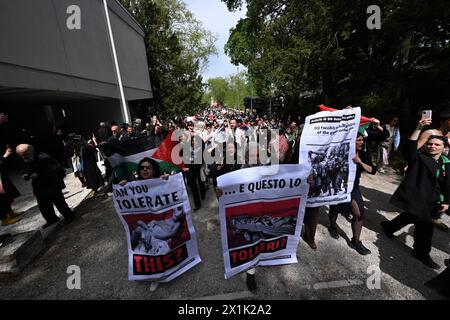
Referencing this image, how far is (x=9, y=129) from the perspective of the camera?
44.9 ft

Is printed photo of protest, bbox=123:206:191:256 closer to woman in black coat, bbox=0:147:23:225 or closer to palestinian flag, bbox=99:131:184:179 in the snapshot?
palestinian flag, bbox=99:131:184:179

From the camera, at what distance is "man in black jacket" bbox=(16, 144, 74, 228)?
4.20 m

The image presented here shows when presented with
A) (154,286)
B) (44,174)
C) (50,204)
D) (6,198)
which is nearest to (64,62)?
(6,198)

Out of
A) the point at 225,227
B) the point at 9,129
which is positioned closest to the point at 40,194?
the point at 225,227

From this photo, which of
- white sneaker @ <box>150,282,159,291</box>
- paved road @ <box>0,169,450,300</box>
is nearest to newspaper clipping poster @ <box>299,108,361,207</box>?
paved road @ <box>0,169,450,300</box>

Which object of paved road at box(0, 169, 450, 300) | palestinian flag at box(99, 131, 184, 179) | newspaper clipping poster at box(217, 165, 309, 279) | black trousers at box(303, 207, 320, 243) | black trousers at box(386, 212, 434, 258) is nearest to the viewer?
newspaper clipping poster at box(217, 165, 309, 279)

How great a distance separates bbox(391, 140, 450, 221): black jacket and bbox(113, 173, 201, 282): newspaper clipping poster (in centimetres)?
326

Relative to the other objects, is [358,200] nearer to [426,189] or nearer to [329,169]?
[329,169]

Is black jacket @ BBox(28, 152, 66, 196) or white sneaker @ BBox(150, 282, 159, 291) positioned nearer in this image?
white sneaker @ BBox(150, 282, 159, 291)

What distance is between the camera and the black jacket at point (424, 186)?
10.1ft

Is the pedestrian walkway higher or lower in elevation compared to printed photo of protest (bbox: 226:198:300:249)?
lower

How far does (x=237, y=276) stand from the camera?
323cm

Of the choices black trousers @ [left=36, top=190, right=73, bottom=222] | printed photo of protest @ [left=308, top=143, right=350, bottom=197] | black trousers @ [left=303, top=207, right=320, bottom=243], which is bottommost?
black trousers @ [left=303, top=207, right=320, bottom=243]
